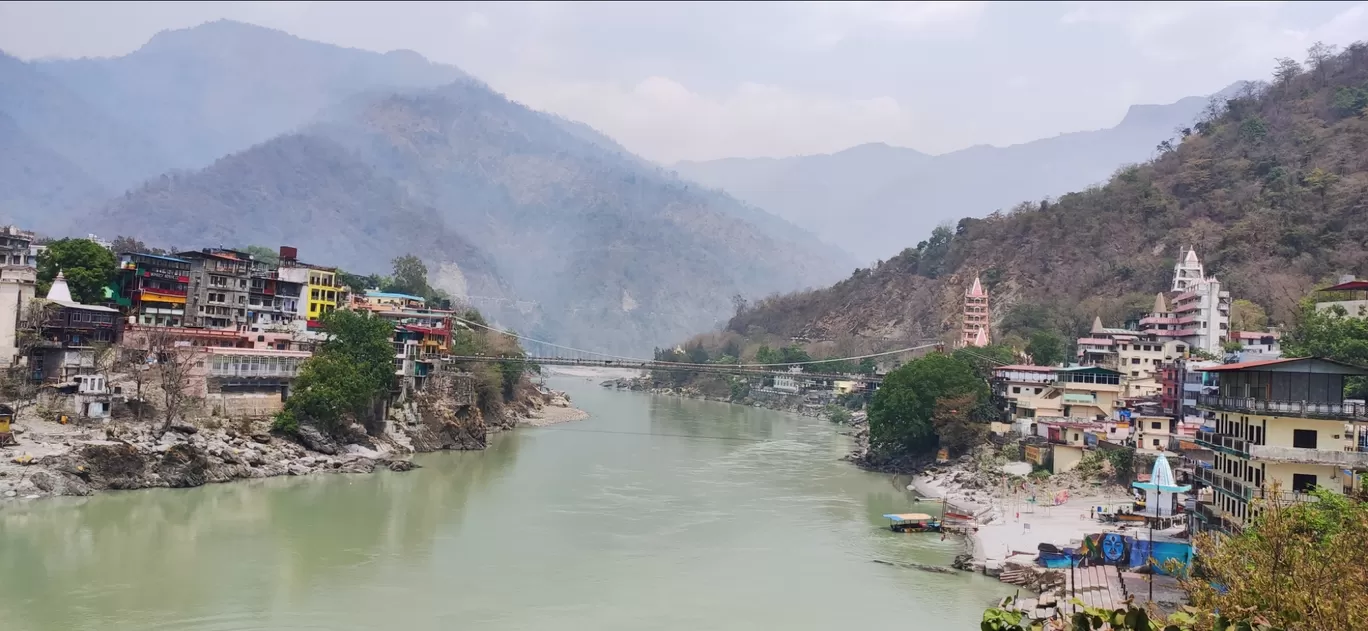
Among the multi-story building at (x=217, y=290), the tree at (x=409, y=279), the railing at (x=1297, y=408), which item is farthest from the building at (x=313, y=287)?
the railing at (x=1297, y=408)

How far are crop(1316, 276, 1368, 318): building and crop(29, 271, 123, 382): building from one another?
24.6m

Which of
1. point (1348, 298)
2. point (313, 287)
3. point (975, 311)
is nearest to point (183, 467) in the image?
point (313, 287)

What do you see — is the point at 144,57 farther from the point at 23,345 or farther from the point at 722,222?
the point at 23,345

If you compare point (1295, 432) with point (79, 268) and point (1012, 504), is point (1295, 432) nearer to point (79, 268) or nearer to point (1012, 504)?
point (1012, 504)

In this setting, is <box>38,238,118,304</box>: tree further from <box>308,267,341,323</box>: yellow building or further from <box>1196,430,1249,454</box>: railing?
<box>1196,430,1249,454</box>: railing

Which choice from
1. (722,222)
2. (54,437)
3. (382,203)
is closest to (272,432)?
(54,437)

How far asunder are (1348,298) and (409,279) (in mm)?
30888

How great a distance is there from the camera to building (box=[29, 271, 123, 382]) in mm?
19672

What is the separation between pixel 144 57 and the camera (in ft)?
400

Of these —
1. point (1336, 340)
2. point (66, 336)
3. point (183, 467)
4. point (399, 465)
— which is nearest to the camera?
point (183, 467)

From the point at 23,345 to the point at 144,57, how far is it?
118m

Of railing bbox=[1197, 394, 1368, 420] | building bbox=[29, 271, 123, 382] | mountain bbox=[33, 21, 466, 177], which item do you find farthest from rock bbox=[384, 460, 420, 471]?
mountain bbox=[33, 21, 466, 177]

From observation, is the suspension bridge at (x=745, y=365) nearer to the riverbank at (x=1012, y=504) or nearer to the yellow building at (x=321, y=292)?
the yellow building at (x=321, y=292)

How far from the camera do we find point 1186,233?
128 ft
